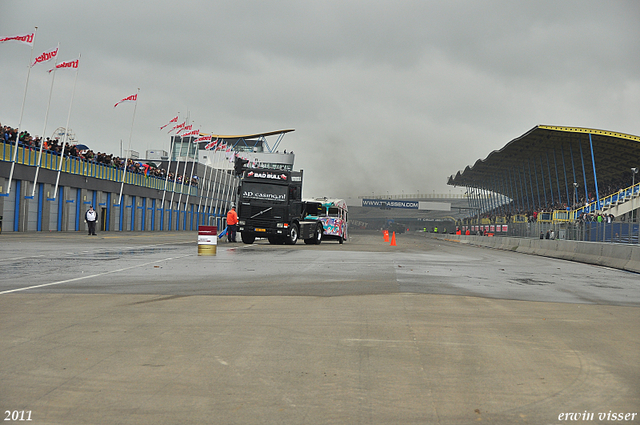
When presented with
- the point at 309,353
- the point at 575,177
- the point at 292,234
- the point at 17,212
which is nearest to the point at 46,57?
the point at 17,212

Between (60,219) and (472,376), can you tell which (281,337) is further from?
(60,219)

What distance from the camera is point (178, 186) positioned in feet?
258

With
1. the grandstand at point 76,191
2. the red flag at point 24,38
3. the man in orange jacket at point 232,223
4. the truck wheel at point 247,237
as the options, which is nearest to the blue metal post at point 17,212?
the grandstand at point 76,191

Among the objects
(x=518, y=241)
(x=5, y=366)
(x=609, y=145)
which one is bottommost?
(x=5, y=366)

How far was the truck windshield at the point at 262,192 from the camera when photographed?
32.2 meters

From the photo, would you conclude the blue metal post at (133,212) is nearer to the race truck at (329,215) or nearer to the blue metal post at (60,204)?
the blue metal post at (60,204)

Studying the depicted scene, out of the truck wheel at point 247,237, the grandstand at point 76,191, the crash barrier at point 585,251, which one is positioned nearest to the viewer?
the crash barrier at point 585,251

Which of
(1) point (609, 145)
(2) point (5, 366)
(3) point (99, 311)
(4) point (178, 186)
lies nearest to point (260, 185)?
(3) point (99, 311)

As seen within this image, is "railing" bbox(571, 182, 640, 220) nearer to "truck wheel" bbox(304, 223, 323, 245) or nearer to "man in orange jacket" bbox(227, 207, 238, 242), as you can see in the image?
"truck wheel" bbox(304, 223, 323, 245)

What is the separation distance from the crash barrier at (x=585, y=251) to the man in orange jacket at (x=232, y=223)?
1521 centimetres

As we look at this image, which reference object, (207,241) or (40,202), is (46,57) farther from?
(207,241)

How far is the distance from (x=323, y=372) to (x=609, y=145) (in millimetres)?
63056

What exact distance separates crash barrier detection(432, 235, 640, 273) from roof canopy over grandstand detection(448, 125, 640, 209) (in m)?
21.7

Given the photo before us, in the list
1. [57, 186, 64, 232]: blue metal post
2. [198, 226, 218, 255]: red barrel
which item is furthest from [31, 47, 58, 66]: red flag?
[198, 226, 218, 255]: red barrel
